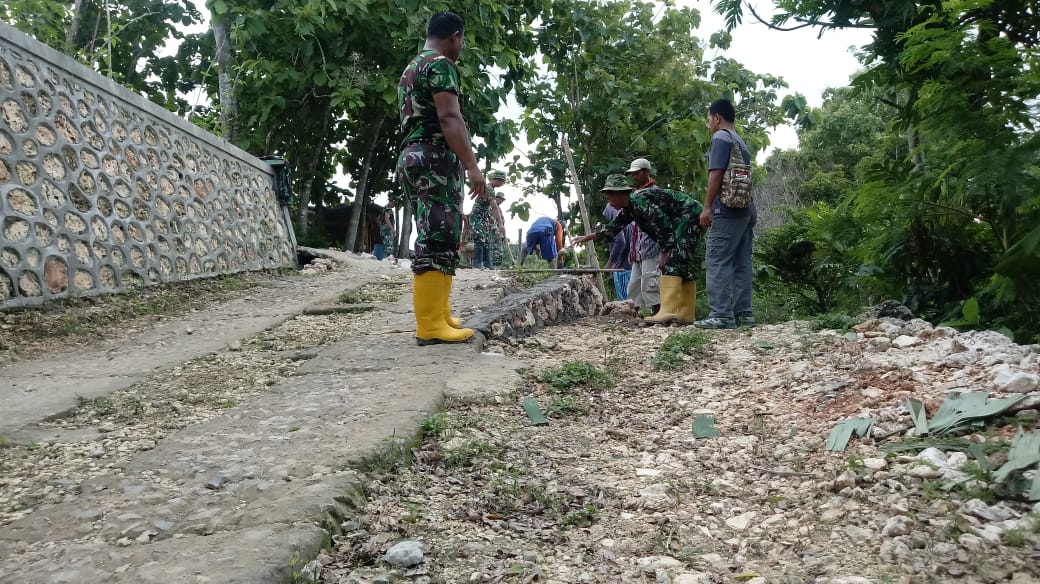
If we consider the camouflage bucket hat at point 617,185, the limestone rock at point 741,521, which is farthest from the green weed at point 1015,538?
the camouflage bucket hat at point 617,185

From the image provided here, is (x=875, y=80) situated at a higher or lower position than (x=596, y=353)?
higher

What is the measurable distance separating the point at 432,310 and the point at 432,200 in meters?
0.62

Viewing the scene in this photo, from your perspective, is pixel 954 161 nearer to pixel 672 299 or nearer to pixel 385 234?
pixel 672 299

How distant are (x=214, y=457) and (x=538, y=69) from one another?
10812 millimetres

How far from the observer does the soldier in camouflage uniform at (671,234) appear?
5.74 m

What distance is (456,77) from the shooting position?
12.9 ft

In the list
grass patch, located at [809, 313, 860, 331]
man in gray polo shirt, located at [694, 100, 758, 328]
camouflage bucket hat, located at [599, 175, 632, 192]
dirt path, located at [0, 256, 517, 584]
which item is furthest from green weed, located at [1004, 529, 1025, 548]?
camouflage bucket hat, located at [599, 175, 632, 192]

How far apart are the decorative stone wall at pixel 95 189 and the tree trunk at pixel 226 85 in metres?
2.37

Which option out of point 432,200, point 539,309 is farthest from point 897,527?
point 539,309

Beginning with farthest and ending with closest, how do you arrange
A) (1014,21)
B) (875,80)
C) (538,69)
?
(538,69)
(875,80)
(1014,21)

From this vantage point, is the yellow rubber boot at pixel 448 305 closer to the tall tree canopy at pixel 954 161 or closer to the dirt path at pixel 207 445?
the dirt path at pixel 207 445

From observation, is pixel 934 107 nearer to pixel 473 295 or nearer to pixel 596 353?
pixel 596 353

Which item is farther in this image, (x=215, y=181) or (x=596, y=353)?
(x=215, y=181)

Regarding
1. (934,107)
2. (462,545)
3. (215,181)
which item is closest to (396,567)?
(462,545)
